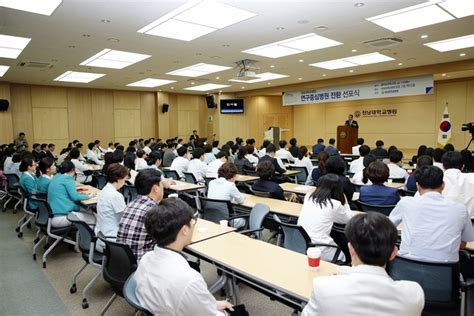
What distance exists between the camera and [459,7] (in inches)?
209

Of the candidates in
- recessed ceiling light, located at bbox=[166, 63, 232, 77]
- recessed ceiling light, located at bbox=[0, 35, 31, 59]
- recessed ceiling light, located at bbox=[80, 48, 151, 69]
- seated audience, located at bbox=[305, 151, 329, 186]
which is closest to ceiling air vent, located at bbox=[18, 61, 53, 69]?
recessed ceiling light, located at bbox=[0, 35, 31, 59]

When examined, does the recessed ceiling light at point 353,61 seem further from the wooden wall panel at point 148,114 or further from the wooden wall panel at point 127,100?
the wooden wall panel at point 127,100

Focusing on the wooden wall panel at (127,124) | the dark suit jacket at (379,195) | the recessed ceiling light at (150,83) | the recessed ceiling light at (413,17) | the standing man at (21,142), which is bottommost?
the dark suit jacket at (379,195)

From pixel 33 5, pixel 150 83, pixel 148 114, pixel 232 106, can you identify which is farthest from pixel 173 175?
pixel 232 106

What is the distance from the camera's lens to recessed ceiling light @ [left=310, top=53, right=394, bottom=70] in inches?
358

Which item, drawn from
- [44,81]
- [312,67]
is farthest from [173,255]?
[44,81]

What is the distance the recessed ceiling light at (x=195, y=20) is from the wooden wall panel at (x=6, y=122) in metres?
9.38

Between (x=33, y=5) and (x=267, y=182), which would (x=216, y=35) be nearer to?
(x=33, y=5)

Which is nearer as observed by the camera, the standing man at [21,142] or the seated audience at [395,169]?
the seated audience at [395,169]

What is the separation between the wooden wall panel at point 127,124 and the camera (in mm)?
15711

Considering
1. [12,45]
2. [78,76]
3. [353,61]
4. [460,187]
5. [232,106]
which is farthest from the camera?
[232,106]

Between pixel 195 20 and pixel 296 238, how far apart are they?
14.6ft

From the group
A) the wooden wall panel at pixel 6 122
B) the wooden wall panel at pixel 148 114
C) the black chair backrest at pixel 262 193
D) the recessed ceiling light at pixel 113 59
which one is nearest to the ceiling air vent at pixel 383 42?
the black chair backrest at pixel 262 193

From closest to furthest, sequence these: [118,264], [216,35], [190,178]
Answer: [118,264] → [190,178] → [216,35]
